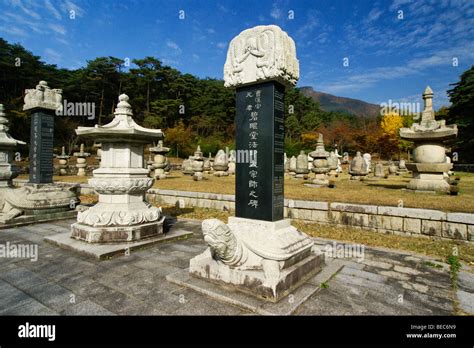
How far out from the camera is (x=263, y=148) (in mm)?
3861

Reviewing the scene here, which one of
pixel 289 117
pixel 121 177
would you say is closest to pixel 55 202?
pixel 121 177

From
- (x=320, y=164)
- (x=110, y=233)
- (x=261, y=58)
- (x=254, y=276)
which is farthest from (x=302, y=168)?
(x=254, y=276)

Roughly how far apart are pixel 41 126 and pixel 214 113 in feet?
135

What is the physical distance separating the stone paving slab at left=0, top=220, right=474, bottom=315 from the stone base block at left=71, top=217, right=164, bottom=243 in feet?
1.58

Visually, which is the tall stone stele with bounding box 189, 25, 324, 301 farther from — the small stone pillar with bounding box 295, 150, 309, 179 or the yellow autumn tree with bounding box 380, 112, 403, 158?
the yellow autumn tree with bounding box 380, 112, 403, 158

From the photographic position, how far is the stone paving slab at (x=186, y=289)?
300 cm

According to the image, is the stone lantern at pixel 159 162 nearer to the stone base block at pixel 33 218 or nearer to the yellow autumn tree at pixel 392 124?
the stone base block at pixel 33 218

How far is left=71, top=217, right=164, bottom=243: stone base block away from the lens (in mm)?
5379

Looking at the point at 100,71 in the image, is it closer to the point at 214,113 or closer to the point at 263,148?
the point at 214,113

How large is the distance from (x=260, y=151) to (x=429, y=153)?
8.41 metres

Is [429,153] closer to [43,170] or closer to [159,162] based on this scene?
[43,170]

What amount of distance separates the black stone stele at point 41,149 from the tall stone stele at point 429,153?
12.4 m

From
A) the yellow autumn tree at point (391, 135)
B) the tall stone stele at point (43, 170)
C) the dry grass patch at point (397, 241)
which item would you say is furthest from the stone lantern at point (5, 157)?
the yellow autumn tree at point (391, 135)

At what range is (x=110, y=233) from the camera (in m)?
5.45
